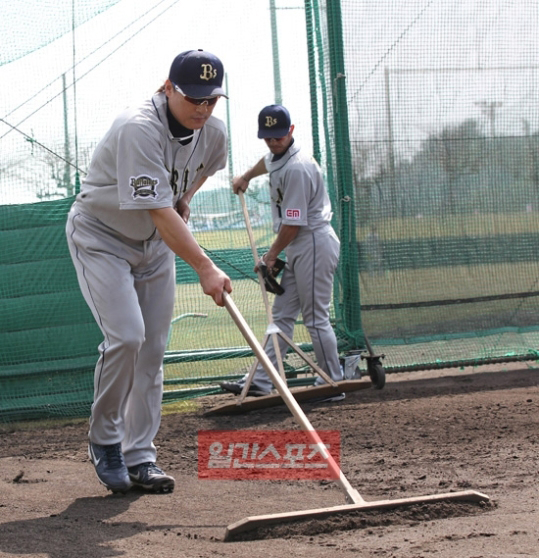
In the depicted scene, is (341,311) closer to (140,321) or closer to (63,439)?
(63,439)

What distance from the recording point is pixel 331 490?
13.3 ft

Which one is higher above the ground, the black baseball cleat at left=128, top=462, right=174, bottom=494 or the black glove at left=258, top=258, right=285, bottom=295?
the black glove at left=258, top=258, right=285, bottom=295

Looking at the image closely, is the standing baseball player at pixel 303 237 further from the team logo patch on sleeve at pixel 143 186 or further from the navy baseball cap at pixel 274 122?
the team logo patch on sleeve at pixel 143 186

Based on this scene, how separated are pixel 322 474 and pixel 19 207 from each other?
3.12m

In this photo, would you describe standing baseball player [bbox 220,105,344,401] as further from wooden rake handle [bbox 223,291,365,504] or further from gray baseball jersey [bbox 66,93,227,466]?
wooden rake handle [bbox 223,291,365,504]

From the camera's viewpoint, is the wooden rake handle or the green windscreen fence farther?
the green windscreen fence

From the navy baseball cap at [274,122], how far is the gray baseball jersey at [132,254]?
2121mm

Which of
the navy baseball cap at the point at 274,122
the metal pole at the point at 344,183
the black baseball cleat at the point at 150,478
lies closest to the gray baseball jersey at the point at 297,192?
the navy baseball cap at the point at 274,122

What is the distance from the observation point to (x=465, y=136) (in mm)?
7352

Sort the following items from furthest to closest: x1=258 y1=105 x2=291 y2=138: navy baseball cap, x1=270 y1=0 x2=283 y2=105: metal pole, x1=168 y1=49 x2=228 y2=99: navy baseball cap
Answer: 1. x1=270 y1=0 x2=283 y2=105: metal pole
2. x1=258 y1=105 x2=291 y2=138: navy baseball cap
3. x1=168 y1=49 x2=228 y2=99: navy baseball cap

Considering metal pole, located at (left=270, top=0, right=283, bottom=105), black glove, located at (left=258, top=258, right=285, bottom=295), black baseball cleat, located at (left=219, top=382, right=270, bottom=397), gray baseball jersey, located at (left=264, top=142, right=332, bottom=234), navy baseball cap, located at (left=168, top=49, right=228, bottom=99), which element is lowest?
black baseball cleat, located at (left=219, top=382, right=270, bottom=397)

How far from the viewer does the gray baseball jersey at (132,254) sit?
3736 millimetres

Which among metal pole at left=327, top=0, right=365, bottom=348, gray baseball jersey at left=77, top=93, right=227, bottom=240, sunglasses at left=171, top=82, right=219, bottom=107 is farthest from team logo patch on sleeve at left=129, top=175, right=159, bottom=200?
metal pole at left=327, top=0, right=365, bottom=348

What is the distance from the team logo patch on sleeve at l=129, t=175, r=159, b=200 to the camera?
3688 mm
